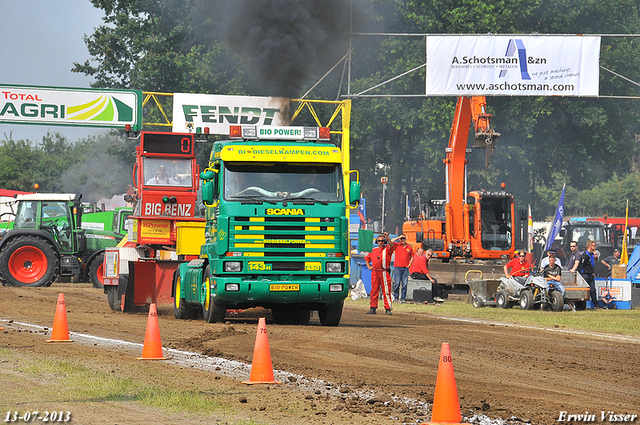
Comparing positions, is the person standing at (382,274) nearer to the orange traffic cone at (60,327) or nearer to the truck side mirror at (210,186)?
the truck side mirror at (210,186)

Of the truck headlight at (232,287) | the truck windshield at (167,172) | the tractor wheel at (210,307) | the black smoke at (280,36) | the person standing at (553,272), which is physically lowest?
the tractor wheel at (210,307)

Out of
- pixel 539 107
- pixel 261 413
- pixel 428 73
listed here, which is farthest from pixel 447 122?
pixel 261 413

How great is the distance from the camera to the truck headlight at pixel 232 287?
1464 centimetres

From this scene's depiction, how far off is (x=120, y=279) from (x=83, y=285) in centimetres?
1378

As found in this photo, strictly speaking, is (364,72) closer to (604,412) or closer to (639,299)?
(639,299)

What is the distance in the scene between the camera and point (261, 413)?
735 cm

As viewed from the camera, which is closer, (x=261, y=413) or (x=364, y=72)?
(x=261, y=413)

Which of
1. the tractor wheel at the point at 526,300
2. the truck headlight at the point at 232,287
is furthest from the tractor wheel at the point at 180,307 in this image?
the tractor wheel at the point at 526,300

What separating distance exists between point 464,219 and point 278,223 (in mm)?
15109

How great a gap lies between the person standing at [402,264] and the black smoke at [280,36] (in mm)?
5154

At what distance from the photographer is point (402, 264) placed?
23875 mm

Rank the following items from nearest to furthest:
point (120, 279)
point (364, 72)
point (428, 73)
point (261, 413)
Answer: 1. point (261, 413)
2. point (120, 279)
3. point (428, 73)
4. point (364, 72)

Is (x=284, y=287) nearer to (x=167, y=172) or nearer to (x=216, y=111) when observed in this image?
(x=167, y=172)

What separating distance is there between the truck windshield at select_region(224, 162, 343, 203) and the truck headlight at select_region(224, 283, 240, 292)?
4.70ft
